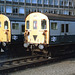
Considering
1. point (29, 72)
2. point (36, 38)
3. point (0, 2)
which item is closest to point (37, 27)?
point (36, 38)

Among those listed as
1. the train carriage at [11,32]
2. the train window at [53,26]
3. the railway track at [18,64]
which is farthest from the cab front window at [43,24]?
the train carriage at [11,32]

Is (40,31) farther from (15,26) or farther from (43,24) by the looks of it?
(15,26)

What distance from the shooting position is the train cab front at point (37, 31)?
1166cm

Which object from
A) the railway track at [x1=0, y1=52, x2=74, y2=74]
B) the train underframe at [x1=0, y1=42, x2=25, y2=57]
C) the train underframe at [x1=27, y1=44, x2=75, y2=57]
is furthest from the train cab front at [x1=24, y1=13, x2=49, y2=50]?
the train underframe at [x1=0, y1=42, x2=25, y2=57]

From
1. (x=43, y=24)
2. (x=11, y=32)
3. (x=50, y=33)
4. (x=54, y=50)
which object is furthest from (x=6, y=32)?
(x=54, y=50)

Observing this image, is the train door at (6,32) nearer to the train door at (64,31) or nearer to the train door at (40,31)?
the train door at (40,31)

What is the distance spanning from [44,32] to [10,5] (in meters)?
33.2

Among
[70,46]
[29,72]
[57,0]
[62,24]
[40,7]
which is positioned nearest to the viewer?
[29,72]

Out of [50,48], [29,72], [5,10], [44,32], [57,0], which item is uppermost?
[57,0]

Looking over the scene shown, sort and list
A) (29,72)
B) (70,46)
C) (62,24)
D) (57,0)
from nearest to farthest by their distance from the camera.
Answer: (29,72)
(62,24)
(70,46)
(57,0)

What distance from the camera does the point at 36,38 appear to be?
12.4m

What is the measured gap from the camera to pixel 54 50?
12.2m

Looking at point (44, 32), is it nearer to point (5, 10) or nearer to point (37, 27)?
point (37, 27)

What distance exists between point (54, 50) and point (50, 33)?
135cm
